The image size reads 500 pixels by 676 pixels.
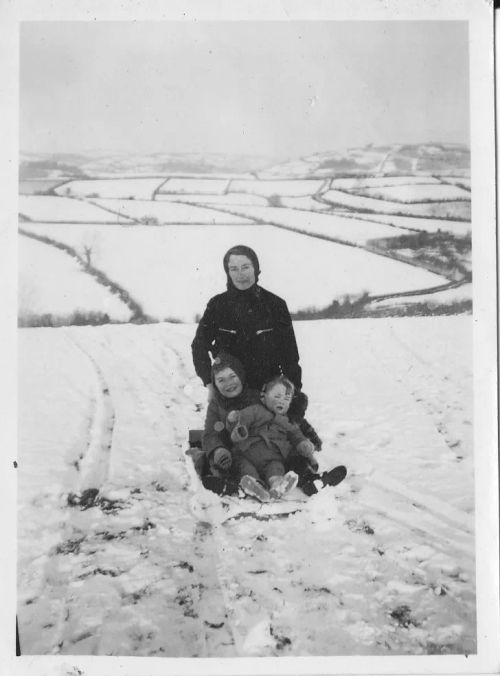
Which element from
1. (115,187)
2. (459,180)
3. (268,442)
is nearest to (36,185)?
(115,187)

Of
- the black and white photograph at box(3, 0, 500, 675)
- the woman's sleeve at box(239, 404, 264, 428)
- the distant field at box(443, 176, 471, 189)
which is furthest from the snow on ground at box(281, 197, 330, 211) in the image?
the woman's sleeve at box(239, 404, 264, 428)

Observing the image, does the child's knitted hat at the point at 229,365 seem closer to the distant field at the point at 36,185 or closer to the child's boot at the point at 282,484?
the child's boot at the point at 282,484

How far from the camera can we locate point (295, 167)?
161cm

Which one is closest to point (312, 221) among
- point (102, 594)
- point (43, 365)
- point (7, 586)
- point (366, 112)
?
point (366, 112)

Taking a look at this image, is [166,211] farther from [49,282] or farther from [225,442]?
[225,442]

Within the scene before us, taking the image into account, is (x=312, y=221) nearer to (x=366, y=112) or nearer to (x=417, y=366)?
(x=366, y=112)

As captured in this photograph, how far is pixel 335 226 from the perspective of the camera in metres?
1.62

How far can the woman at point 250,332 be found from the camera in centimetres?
153

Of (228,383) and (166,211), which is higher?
(166,211)

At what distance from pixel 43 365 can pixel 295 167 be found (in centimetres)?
86

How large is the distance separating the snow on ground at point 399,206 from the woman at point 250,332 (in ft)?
0.97

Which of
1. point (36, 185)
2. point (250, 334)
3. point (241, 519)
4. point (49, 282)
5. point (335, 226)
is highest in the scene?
point (36, 185)

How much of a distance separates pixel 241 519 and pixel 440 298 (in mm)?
780

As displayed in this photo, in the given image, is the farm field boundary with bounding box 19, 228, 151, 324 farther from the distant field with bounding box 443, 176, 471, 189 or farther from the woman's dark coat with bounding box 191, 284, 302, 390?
the distant field with bounding box 443, 176, 471, 189
